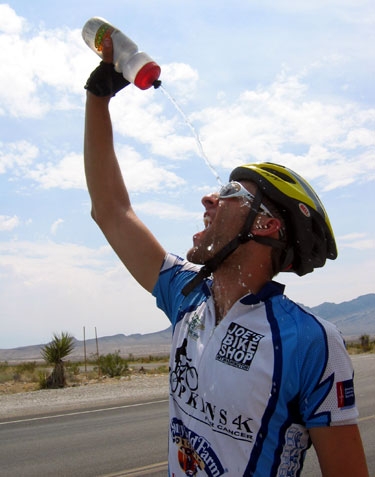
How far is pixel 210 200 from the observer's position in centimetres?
269

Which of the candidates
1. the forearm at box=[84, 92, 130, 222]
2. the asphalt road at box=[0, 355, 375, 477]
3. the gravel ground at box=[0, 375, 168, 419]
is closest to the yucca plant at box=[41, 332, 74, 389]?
the gravel ground at box=[0, 375, 168, 419]

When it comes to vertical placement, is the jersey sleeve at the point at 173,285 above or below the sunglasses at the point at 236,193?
below

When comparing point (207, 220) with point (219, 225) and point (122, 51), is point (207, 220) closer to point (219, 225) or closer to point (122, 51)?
point (219, 225)

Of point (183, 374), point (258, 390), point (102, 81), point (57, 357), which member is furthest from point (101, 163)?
point (57, 357)

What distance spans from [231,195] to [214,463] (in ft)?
3.56

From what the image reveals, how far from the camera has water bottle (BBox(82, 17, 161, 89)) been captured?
9.75ft

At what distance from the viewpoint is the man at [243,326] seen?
2021 millimetres

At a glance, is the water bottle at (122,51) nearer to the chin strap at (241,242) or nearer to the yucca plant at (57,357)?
the chin strap at (241,242)

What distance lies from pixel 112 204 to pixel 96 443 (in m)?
7.69

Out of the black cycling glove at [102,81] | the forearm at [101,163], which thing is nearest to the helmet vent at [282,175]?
the forearm at [101,163]

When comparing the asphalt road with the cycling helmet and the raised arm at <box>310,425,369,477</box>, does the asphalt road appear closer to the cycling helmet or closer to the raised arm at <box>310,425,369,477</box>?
the cycling helmet

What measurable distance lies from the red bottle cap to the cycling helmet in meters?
0.78

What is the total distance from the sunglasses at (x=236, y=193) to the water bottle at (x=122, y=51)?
821 millimetres

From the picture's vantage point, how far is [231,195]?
8.61 ft
